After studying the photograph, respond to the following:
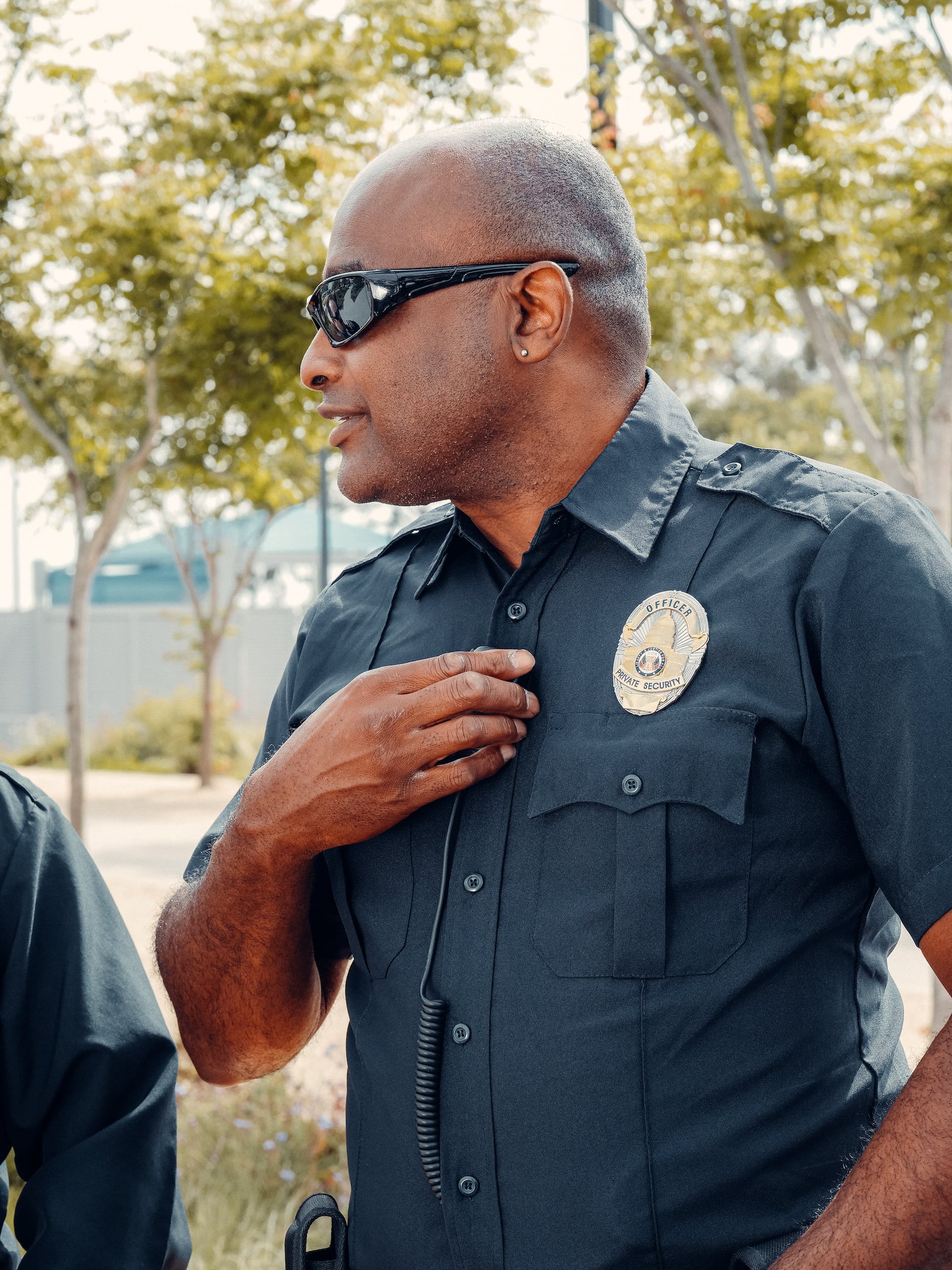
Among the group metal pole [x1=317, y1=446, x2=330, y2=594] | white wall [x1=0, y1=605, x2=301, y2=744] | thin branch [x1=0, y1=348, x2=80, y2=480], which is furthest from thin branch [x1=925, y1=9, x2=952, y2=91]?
white wall [x1=0, y1=605, x2=301, y2=744]

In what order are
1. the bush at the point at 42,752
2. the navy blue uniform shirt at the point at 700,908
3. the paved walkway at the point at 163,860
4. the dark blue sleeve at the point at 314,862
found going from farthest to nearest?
1. the bush at the point at 42,752
2. the paved walkway at the point at 163,860
3. the dark blue sleeve at the point at 314,862
4. the navy blue uniform shirt at the point at 700,908

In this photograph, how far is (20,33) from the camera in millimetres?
7066

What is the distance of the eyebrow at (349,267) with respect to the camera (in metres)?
1.69

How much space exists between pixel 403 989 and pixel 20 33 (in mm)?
7178

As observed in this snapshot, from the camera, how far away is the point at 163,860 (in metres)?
11.1

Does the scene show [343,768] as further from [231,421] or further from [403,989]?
[231,421]

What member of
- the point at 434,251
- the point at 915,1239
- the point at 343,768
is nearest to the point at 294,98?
the point at 434,251

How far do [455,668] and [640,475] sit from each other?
0.40m

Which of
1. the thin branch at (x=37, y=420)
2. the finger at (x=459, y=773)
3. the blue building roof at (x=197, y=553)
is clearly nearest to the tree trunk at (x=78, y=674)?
the thin branch at (x=37, y=420)

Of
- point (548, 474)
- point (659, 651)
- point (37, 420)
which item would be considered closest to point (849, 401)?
point (548, 474)

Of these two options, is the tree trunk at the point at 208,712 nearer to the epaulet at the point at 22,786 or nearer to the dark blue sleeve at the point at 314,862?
the dark blue sleeve at the point at 314,862

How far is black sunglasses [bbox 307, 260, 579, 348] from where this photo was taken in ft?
5.43

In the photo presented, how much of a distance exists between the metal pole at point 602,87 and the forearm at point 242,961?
3.63 m

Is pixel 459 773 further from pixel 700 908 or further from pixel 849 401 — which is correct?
pixel 849 401
